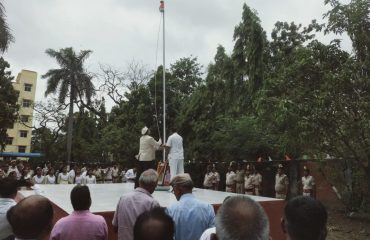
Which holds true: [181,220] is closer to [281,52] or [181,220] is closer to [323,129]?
[323,129]

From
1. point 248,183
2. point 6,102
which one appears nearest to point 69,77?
point 6,102

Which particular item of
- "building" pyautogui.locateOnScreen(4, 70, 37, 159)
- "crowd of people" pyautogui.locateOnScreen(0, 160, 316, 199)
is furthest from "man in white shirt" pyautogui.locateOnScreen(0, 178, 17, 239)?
"building" pyautogui.locateOnScreen(4, 70, 37, 159)

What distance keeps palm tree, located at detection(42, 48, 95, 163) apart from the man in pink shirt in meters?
28.0

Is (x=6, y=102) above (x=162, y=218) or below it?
above

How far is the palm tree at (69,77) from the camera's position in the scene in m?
30.5

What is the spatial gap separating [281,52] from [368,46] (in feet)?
33.4

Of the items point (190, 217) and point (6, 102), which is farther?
point (6, 102)

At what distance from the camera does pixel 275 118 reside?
10.9 m

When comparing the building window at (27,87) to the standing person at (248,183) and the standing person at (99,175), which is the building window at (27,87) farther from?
the standing person at (248,183)

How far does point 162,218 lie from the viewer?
1723 millimetres

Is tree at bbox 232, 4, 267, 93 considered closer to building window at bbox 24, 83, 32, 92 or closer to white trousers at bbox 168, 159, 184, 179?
white trousers at bbox 168, 159, 184, 179

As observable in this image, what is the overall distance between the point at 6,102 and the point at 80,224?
84.4 feet

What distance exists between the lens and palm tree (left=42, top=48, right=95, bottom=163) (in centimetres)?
3045

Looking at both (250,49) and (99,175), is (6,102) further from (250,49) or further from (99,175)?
(250,49)
